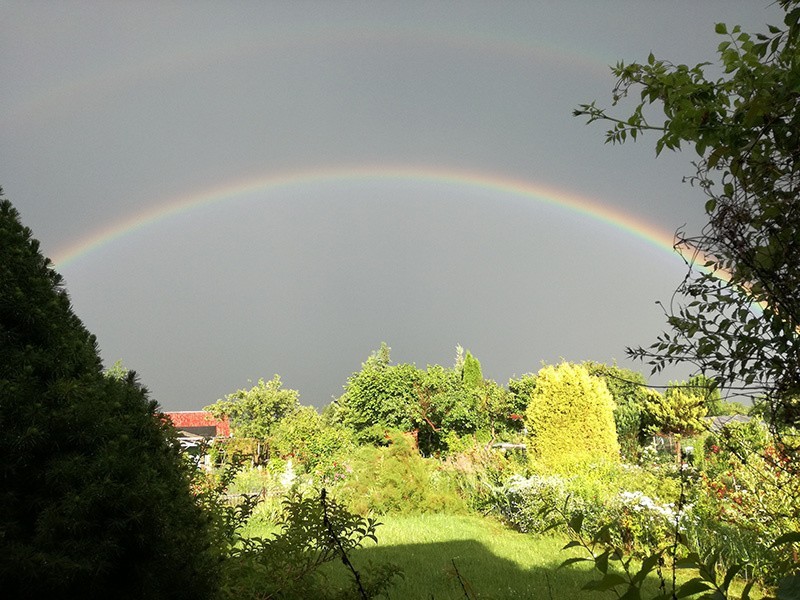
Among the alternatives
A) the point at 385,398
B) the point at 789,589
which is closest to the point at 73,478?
the point at 789,589

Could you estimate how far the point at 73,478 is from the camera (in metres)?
1.63

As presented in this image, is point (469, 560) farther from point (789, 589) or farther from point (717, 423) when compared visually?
point (789, 589)

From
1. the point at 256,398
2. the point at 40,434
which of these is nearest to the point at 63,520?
the point at 40,434

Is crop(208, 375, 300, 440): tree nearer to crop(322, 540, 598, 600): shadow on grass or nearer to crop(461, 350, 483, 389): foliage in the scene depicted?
crop(461, 350, 483, 389): foliage

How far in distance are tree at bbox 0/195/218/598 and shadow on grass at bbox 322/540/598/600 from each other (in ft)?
9.96

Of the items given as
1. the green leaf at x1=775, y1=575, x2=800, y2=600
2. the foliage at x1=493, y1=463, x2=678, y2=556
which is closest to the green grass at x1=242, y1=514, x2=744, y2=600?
the foliage at x1=493, y1=463, x2=678, y2=556

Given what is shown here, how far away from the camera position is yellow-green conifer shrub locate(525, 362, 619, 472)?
12.6 metres

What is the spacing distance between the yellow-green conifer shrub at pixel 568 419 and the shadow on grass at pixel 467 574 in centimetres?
557

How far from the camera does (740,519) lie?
5.95 meters

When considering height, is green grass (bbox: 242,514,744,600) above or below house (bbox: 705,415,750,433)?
below

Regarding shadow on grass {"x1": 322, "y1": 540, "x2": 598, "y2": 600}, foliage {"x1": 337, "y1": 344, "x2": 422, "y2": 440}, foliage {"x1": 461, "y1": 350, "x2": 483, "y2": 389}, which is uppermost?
foliage {"x1": 461, "y1": 350, "x2": 483, "y2": 389}

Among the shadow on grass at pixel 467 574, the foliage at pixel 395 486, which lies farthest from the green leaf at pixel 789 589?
the foliage at pixel 395 486

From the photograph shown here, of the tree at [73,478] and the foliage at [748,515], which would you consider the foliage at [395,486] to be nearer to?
the foliage at [748,515]

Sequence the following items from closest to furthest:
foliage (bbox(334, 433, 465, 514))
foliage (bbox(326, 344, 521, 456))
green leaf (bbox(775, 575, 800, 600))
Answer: green leaf (bbox(775, 575, 800, 600))
foliage (bbox(334, 433, 465, 514))
foliage (bbox(326, 344, 521, 456))
